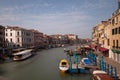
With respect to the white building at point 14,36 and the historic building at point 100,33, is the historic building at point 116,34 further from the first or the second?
the white building at point 14,36

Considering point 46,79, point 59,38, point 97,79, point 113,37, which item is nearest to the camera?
point 97,79

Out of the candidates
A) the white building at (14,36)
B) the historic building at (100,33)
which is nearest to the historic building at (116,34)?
the historic building at (100,33)

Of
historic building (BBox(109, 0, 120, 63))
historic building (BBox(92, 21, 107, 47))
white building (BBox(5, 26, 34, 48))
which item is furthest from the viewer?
white building (BBox(5, 26, 34, 48))

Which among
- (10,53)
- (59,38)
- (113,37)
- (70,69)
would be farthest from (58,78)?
(59,38)

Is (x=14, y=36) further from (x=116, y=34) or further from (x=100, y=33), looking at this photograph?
(x=116, y=34)

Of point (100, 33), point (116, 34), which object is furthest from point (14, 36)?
Answer: point (116, 34)

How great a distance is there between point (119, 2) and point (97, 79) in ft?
57.5

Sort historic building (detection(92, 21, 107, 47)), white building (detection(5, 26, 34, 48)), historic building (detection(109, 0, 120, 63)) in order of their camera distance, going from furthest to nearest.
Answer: white building (detection(5, 26, 34, 48)) → historic building (detection(92, 21, 107, 47)) → historic building (detection(109, 0, 120, 63))

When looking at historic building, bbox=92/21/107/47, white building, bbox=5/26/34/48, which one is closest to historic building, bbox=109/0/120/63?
historic building, bbox=92/21/107/47

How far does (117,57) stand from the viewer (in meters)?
33.1

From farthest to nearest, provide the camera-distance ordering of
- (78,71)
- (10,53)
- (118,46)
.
→ (10,53)
(118,46)
(78,71)

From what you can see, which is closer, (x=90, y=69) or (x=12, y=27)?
(x=90, y=69)

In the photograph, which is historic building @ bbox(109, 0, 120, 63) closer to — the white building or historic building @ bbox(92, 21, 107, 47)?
historic building @ bbox(92, 21, 107, 47)

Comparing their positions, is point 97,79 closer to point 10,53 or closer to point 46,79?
point 46,79
